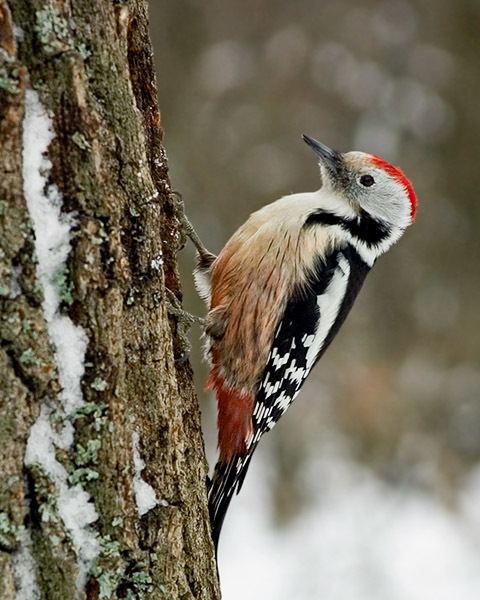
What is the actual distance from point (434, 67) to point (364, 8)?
0.84 m

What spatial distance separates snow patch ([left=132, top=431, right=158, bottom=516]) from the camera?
6.32 feet

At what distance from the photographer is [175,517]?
2023mm

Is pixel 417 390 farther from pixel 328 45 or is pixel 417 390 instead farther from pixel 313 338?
pixel 313 338

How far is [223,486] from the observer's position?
2984 millimetres

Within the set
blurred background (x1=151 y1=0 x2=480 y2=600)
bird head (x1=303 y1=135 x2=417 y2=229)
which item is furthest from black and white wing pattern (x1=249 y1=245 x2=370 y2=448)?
blurred background (x1=151 y1=0 x2=480 y2=600)

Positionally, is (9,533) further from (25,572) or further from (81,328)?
(81,328)

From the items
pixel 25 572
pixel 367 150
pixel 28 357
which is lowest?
pixel 25 572

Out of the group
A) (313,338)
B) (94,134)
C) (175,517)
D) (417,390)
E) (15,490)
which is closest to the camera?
(15,490)

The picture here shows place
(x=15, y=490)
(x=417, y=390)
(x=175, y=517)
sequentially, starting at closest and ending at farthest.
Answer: (x=15, y=490)
(x=175, y=517)
(x=417, y=390)

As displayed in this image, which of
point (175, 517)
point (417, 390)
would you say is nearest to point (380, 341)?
point (417, 390)

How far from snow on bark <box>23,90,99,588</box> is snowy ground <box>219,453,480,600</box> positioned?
421cm

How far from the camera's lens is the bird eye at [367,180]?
377 cm

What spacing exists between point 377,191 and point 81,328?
2229 millimetres

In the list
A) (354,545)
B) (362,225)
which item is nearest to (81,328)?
(362,225)
